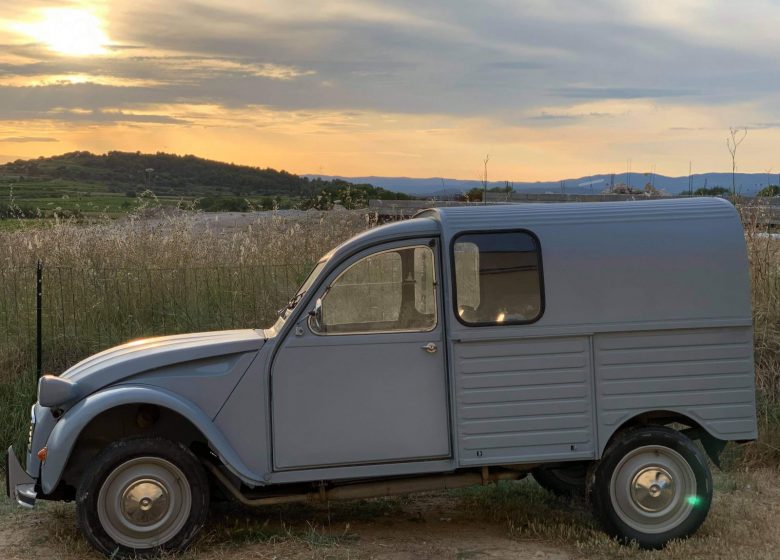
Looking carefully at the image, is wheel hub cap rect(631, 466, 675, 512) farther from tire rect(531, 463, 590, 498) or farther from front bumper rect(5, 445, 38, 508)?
front bumper rect(5, 445, 38, 508)

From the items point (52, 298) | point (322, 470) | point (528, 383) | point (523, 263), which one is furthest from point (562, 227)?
point (52, 298)

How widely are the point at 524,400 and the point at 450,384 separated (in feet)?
1.62

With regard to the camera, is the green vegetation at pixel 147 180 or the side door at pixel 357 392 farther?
the green vegetation at pixel 147 180

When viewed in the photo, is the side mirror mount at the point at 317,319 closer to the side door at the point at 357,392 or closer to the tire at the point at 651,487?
the side door at the point at 357,392

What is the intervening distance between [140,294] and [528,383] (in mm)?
7330

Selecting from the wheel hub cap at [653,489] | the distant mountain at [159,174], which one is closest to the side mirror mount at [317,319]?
the wheel hub cap at [653,489]

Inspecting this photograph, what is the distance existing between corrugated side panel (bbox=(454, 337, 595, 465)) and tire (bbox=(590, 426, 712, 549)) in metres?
0.29

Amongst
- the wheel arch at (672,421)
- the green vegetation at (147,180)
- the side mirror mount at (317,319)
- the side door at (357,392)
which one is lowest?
the wheel arch at (672,421)

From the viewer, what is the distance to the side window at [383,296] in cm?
568

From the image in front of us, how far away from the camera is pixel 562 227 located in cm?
577

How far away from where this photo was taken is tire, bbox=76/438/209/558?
553 centimetres

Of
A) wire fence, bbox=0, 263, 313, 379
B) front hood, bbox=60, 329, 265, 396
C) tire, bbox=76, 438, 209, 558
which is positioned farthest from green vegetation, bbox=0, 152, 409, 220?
tire, bbox=76, 438, 209, 558

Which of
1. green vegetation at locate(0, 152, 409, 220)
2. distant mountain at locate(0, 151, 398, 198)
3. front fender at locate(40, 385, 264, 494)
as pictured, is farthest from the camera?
distant mountain at locate(0, 151, 398, 198)

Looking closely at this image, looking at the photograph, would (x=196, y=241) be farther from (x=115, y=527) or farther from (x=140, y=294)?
(x=115, y=527)
